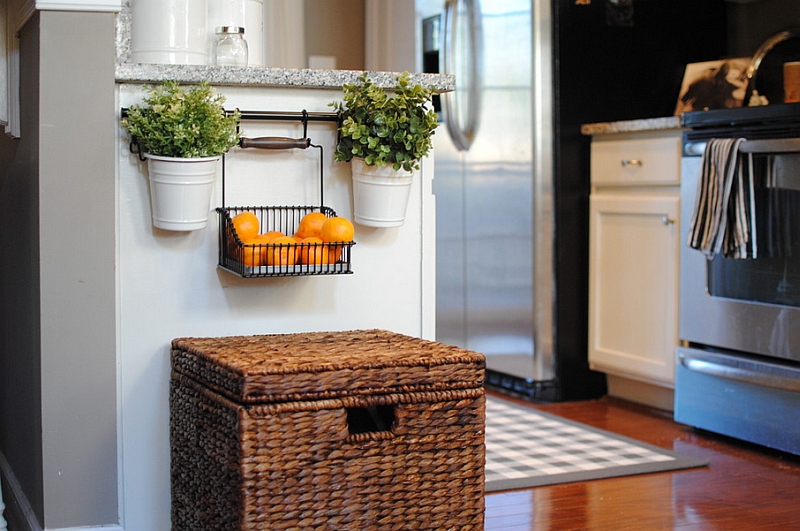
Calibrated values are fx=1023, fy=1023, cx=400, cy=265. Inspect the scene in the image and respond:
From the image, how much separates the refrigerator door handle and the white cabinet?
490 millimetres

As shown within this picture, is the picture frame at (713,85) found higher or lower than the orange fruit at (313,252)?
higher

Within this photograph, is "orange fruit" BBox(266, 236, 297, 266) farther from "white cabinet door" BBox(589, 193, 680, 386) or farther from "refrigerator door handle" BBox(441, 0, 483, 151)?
"refrigerator door handle" BBox(441, 0, 483, 151)

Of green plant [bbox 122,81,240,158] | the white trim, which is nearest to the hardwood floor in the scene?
green plant [bbox 122,81,240,158]

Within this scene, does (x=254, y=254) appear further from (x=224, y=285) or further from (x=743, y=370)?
(x=743, y=370)

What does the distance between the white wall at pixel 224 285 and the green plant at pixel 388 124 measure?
102 mm

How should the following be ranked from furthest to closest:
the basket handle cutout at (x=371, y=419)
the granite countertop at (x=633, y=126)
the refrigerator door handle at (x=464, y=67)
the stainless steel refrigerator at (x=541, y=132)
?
1. the refrigerator door handle at (x=464, y=67)
2. the stainless steel refrigerator at (x=541, y=132)
3. the granite countertop at (x=633, y=126)
4. the basket handle cutout at (x=371, y=419)

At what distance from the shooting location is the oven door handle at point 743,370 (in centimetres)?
272

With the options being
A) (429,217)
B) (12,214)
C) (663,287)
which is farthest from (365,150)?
(663,287)

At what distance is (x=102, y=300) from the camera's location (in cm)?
178

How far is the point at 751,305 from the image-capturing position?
2.86 m

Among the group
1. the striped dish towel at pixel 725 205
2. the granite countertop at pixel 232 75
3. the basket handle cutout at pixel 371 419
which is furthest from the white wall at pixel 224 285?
the striped dish towel at pixel 725 205

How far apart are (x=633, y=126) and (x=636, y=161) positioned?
0.11 metres

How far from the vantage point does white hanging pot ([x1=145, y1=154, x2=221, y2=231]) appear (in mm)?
1738

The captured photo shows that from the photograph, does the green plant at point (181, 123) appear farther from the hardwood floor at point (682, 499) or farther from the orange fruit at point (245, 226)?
the hardwood floor at point (682, 499)
